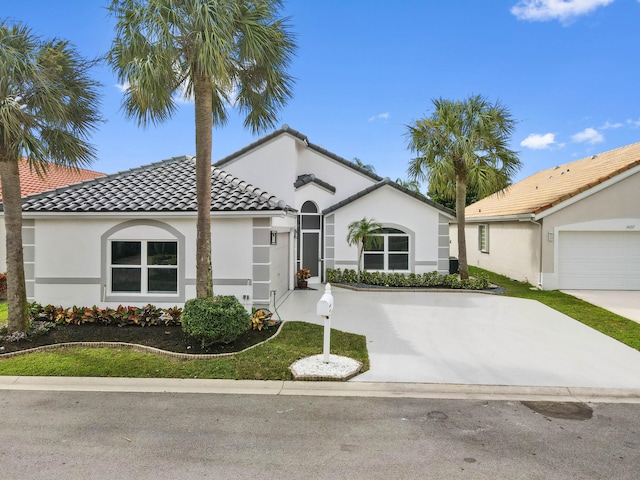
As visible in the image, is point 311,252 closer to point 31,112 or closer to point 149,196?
point 149,196

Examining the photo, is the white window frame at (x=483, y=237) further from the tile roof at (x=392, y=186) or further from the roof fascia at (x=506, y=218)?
the tile roof at (x=392, y=186)

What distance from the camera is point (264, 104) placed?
31.6 ft

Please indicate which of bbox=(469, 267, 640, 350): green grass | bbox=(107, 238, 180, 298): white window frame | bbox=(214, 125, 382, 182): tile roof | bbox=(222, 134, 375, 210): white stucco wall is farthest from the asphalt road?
bbox=(214, 125, 382, 182): tile roof

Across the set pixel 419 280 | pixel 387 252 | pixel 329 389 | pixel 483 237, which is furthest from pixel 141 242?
pixel 483 237

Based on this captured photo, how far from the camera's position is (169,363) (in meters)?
6.98

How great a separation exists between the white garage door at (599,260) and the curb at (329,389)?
10908 mm

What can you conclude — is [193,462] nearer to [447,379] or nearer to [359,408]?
[359,408]

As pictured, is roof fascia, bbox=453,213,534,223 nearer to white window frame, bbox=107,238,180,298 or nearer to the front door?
the front door

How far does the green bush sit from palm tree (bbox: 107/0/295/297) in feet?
2.09

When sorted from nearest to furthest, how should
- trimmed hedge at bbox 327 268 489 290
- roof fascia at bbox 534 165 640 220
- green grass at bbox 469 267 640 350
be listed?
green grass at bbox 469 267 640 350 < roof fascia at bbox 534 165 640 220 < trimmed hedge at bbox 327 268 489 290

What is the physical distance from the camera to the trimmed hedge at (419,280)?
1555 centimetres

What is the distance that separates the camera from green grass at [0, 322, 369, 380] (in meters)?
6.53

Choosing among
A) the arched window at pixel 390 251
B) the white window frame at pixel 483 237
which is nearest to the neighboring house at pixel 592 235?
the arched window at pixel 390 251

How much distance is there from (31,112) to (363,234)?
11.1 meters
